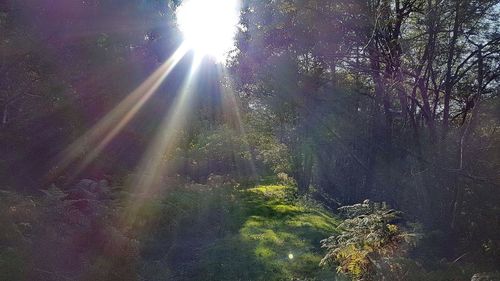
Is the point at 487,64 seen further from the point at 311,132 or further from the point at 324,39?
the point at 311,132

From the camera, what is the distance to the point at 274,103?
48.0 feet

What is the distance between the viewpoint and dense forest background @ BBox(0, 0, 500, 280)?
8977 millimetres

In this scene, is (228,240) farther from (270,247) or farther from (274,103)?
(274,103)

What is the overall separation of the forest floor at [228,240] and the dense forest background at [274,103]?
0.28m

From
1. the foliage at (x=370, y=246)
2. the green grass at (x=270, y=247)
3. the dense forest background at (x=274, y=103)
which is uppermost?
the dense forest background at (x=274, y=103)

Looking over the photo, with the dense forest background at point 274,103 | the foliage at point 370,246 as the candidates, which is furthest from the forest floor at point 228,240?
the foliage at point 370,246

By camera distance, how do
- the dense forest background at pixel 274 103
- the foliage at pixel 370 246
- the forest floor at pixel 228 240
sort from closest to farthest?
the foliage at pixel 370 246
the dense forest background at pixel 274 103
the forest floor at pixel 228 240

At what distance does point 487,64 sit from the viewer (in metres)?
10.8

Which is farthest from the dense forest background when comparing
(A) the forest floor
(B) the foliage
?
(A) the forest floor

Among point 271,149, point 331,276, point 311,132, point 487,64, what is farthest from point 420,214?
point 271,149

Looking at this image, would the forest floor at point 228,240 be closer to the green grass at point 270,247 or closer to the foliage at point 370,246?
the green grass at point 270,247

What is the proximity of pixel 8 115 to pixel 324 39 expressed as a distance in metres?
8.94

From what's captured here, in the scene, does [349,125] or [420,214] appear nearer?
[420,214]

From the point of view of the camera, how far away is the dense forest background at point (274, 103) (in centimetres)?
898
